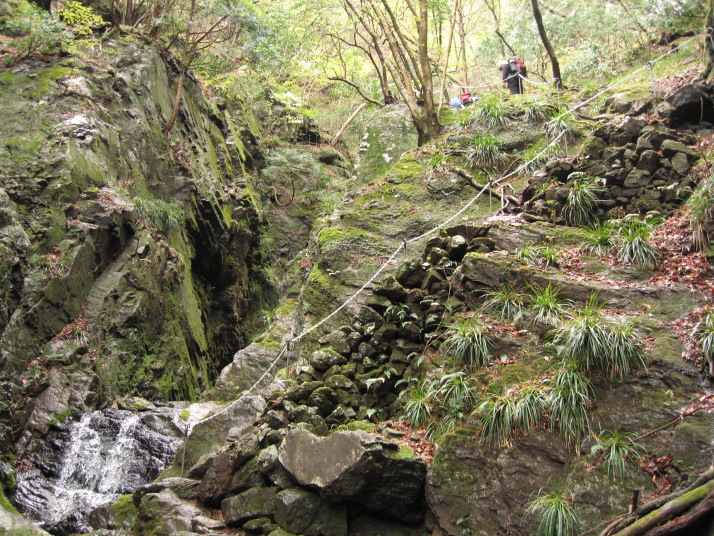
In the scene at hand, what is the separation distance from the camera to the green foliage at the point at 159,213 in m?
13.1

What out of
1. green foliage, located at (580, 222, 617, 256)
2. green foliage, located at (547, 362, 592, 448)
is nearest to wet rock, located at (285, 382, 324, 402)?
green foliage, located at (547, 362, 592, 448)

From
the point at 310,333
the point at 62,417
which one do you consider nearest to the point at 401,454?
the point at 310,333

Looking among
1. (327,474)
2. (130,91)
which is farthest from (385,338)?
(130,91)

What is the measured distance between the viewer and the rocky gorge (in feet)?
17.4

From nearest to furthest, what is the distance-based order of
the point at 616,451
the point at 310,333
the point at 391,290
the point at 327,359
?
the point at 616,451 < the point at 327,359 < the point at 391,290 < the point at 310,333

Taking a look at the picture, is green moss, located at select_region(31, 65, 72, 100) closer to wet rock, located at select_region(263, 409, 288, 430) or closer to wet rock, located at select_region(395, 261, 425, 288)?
wet rock, located at select_region(395, 261, 425, 288)

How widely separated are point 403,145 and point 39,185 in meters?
9.10

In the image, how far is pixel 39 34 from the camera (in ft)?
42.9

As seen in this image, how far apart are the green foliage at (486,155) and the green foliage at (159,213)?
26.7ft

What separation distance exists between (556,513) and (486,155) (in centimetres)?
853

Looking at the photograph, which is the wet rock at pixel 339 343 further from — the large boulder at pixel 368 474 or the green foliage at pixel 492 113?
the green foliage at pixel 492 113

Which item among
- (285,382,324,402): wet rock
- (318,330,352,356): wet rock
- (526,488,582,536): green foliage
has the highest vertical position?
(318,330,352,356): wet rock

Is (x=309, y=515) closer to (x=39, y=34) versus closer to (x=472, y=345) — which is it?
(x=472, y=345)

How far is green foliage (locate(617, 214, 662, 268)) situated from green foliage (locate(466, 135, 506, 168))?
4505 millimetres
